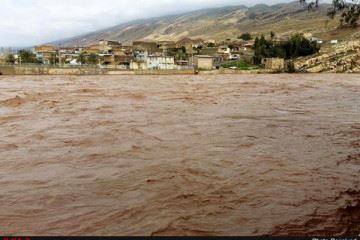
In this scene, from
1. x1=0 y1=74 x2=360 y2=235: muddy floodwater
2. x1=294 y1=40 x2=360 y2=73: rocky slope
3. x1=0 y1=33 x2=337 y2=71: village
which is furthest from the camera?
x1=0 y1=33 x2=337 y2=71: village

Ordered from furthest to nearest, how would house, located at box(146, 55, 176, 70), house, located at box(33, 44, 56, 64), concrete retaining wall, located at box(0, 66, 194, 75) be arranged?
house, located at box(33, 44, 56, 64)
house, located at box(146, 55, 176, 70)
concrete retaining wall, located at box(0, 66, 194, 75)

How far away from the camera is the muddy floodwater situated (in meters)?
6.45

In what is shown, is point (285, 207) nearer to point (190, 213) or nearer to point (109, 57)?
point (190, 213)

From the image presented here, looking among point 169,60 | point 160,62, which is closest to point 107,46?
point 160,62

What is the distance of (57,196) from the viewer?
25.5 ft

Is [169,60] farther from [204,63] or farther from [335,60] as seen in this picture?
[335,60]

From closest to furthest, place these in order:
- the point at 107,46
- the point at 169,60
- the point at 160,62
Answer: the point at 160,62 < the point at 169,60 < the point at 107,46

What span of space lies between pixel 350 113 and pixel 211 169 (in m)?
12.8

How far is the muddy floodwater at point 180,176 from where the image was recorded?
6.45m

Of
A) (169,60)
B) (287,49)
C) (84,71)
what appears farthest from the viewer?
(287,49)

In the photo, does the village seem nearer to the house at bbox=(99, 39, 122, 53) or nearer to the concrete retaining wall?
the concrete retaining wall

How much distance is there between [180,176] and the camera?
9.06 m

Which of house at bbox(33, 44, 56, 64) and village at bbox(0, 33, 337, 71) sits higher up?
house at bbox(33, 44, 56, 64)

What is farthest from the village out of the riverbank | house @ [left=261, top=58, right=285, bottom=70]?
the riverbank
